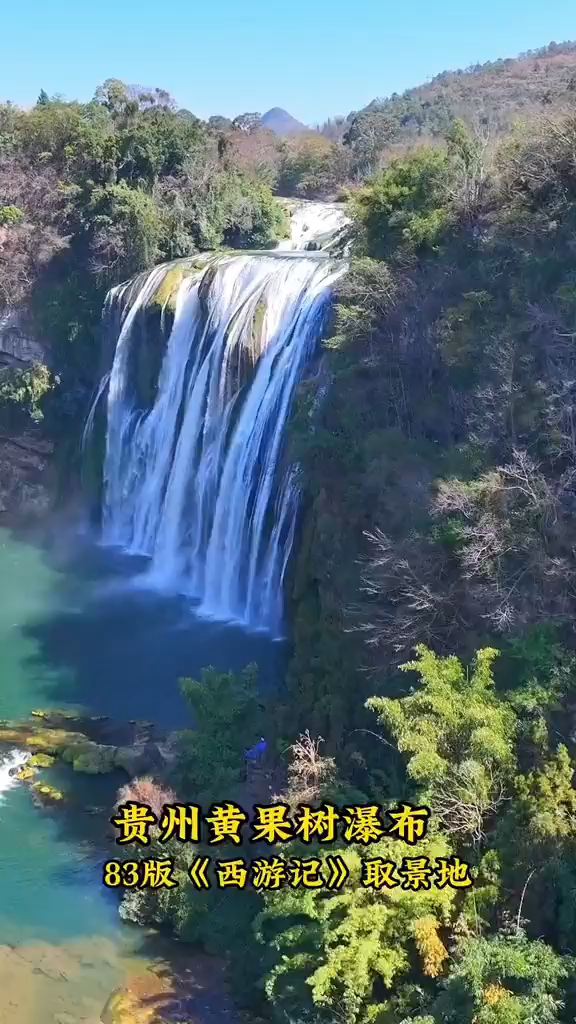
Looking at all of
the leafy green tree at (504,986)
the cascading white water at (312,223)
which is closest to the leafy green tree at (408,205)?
the cascading white water at (312,223)

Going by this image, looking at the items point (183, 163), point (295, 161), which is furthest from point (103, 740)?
point (295, 161)

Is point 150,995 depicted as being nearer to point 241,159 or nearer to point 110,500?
point 110,500

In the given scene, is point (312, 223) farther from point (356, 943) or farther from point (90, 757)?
point (356, 943)

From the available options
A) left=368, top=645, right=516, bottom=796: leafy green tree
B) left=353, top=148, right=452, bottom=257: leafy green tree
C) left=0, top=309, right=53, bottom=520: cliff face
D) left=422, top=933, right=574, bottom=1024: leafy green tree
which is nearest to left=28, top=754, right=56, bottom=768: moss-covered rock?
left=368, top=645, right=516, bottom=796: leafy green tree

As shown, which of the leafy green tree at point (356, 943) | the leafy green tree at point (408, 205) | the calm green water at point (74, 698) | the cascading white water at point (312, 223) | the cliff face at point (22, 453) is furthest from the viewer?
the cascading white water at point (312, 223)

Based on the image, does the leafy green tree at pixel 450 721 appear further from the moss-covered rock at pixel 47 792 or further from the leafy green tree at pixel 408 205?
the leafy green tree at pixel 408 205

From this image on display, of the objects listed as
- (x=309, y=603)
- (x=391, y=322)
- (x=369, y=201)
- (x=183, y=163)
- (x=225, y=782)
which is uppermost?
(x=183, y=163)

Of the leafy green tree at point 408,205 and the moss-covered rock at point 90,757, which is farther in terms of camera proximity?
the leafy green tree at point 408,205

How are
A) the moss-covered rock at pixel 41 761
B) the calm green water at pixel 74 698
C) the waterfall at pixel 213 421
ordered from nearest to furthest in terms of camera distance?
the calm green water at pixel 74 698, the moss-covered rock at pixel 41 761, the waterfall at pixel 213 421
